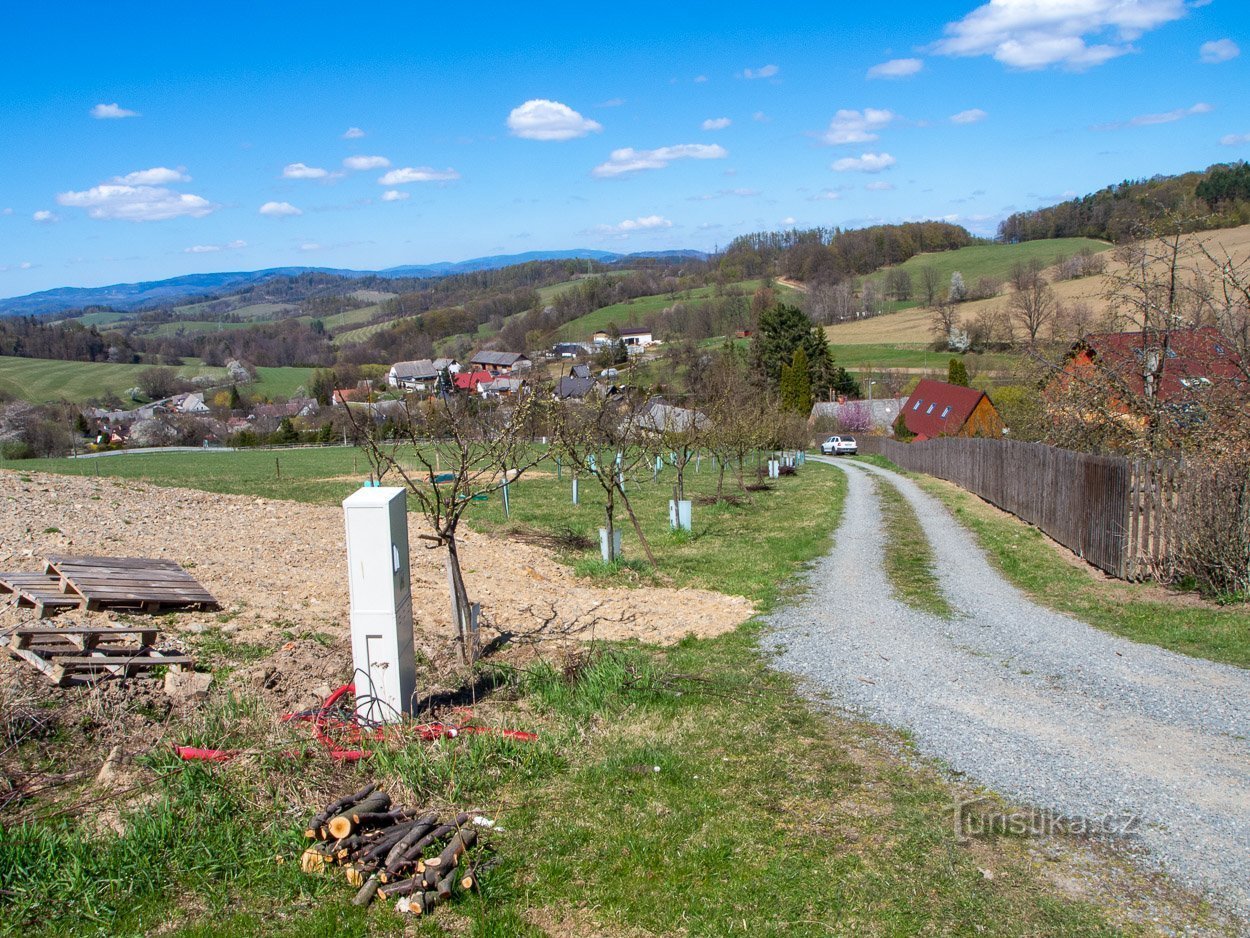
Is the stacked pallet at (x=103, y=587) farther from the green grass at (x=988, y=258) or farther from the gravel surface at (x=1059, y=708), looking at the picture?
the green grass at (x=988, y=258)

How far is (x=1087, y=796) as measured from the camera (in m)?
5.20

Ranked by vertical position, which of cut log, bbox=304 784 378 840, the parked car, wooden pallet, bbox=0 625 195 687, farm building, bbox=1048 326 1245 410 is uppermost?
farm building, bbox=1048 326 1245 410

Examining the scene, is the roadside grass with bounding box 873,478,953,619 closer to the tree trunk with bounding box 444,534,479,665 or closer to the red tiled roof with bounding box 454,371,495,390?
the tree trunk with bounding box 444,534,479,665

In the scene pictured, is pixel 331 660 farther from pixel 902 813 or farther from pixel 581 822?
pixel 902 813

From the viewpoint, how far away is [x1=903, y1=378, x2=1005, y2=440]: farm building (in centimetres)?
4756

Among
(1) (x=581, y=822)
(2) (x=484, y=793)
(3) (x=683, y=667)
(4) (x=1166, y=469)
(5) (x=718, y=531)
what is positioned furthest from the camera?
(5) (x=718, y=531)

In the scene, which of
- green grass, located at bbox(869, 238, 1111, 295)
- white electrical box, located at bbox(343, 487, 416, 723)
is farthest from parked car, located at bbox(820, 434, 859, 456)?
white electrical box, located at bbox(343, 487, 416, 723)

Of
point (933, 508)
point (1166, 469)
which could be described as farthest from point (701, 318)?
point (1166, 469)

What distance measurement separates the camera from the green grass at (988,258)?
9125 cm

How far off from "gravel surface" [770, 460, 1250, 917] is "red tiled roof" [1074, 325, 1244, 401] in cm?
479

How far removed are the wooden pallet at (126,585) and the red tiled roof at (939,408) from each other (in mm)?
44561

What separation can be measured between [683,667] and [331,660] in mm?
3207

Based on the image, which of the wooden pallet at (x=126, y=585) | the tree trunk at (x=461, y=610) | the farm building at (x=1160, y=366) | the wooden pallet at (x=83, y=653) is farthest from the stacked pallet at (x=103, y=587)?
the farm building at (x=1160, y=366)

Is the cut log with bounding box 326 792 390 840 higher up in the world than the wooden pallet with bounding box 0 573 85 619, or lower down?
lower down
